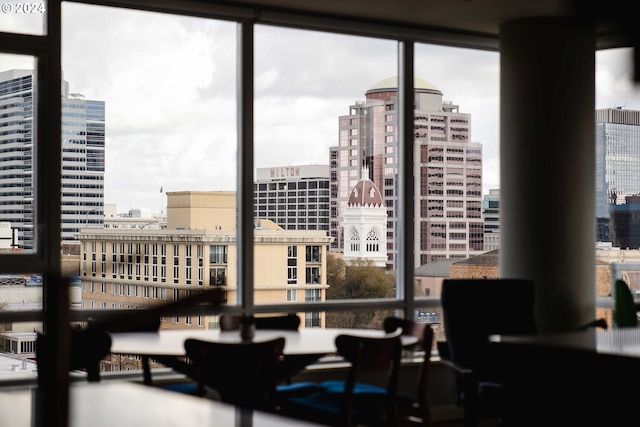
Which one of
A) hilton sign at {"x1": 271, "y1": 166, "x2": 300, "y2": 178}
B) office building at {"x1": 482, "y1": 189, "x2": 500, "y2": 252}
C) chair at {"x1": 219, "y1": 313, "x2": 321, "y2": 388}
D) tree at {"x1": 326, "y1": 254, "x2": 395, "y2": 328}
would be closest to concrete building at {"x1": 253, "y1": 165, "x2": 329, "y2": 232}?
hilton sign at {"x1": 271, "y1": 166, "x2": 300, "y2": 178}

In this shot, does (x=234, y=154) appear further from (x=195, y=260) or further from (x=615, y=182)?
(x=615, y=182)

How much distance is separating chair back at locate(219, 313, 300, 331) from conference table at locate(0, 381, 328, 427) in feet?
11.7

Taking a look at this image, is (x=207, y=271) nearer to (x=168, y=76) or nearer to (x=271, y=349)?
(x=168, y=76)

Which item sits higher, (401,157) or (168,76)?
(168,76)

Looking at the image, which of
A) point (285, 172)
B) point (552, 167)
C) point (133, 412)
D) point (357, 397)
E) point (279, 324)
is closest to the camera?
point (133, 412)

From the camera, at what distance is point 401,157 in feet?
22.4

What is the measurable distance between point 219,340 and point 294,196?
180cm

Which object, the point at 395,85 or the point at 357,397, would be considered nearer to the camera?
the point at 357,397

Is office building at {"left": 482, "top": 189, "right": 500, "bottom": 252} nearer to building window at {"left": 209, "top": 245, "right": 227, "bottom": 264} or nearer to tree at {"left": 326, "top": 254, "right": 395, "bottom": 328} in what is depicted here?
tree at {"left": 326, "top": 254, "right": 395, "bottom": 328}

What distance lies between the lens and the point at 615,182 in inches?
277

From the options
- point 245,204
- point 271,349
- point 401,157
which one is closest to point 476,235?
point 401,157

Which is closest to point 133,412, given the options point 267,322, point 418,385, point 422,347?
point 422,347

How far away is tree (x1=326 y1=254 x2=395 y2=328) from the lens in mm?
Answer: 6480

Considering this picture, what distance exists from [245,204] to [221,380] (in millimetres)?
2146
